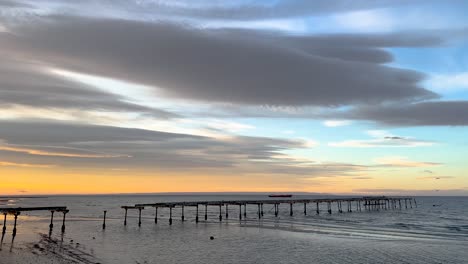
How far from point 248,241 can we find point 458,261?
2223 cm

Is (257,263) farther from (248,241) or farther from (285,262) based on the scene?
(248,241)

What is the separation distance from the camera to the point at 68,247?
4100cm

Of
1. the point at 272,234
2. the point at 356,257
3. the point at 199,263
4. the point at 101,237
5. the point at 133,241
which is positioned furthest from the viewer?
the point at 272,234

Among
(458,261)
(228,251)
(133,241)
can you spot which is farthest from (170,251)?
(458,261)

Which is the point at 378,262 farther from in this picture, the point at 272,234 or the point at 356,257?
the point at 272,234

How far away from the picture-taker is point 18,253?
36906mm

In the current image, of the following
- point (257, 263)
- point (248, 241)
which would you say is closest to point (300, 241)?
point (248, 241)

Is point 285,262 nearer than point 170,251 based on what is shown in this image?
Yes

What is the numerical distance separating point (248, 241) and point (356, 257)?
14806mm

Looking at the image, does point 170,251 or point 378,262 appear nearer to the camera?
point 378,262

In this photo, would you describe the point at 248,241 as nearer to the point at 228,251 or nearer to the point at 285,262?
the point at 228,251

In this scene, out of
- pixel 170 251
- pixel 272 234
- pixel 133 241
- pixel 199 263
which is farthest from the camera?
pixel 272 234

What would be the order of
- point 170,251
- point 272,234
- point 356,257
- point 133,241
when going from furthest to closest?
A: point 272,234 < point 133,241 < point 170,251 < point 356,257

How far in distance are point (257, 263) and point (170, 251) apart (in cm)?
1033
